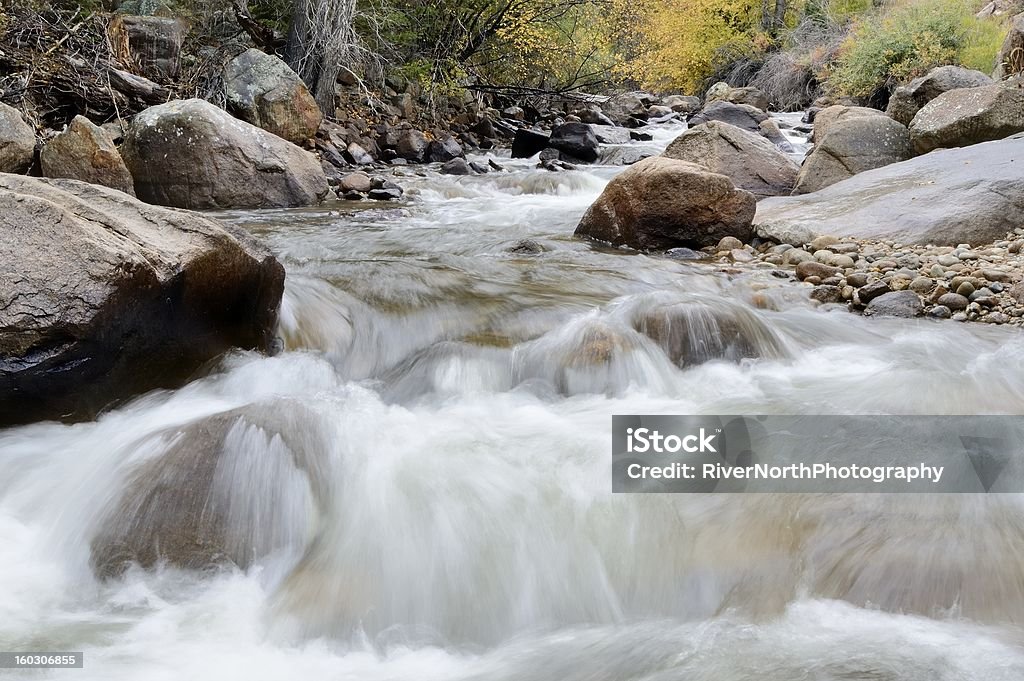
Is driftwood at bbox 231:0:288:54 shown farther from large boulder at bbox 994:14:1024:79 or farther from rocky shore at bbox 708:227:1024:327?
large boulder at bbox 994:14:1024:79

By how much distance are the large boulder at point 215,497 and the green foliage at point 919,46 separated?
14.6m

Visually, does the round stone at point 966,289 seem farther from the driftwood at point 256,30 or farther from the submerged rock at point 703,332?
the driftwood at point 256,30

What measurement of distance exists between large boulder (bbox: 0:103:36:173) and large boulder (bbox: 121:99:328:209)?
82 cm

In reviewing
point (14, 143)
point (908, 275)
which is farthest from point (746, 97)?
point (14, 143)

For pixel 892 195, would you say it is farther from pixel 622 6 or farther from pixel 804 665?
pixel 622 6

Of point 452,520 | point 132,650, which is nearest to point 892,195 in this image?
point 452,520

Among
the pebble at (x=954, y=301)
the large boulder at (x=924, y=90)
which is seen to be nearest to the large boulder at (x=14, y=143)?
the pebble at (x=954, y=301)

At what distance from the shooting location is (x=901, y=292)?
509cm

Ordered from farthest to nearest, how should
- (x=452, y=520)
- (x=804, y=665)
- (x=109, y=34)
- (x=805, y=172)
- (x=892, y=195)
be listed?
1. (x=109, y=34)
2. (x=805, y=172)
3. (x=892, y=195)
4. (x=452, y=520)
5. (x=804, y=665)

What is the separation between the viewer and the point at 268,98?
10.3 metres

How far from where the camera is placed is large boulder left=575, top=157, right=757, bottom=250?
22.0 ft

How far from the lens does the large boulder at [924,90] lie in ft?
33.0

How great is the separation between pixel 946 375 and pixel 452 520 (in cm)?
278

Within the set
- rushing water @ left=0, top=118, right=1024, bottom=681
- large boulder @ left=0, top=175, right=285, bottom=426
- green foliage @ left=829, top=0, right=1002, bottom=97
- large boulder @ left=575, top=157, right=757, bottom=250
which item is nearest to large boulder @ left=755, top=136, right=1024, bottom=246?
large boulder @ left=575, top=157, right=757, bottom=250
